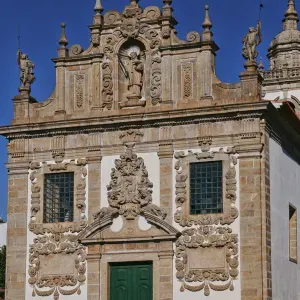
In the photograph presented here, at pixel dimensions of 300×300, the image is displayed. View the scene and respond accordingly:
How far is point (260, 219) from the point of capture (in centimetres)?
2692

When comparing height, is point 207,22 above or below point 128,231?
above

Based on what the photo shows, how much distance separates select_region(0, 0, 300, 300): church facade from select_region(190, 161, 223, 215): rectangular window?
3cm

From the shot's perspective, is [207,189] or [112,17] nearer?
[207,189]

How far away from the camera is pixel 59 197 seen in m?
29.2

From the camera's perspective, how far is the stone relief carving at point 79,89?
29594mm

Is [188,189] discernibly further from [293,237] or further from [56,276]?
[56,276]

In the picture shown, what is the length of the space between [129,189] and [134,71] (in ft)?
11.7

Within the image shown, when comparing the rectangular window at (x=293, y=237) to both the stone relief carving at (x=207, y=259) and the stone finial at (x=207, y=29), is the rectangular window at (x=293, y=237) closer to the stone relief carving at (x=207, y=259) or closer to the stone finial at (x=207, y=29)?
the stone relief carving at (x=207, y=259)

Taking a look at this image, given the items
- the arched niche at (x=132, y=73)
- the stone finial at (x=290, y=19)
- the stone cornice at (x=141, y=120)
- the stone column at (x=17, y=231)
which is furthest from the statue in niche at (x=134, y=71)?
the stone finial at (x=290, y=19)

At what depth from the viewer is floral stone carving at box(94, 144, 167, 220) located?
2808 centimetres

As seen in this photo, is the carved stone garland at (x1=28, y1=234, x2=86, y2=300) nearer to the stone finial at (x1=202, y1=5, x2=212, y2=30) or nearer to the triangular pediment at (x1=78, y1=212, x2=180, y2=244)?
the triangular pediment at (x1=78, y1=212, x2=180, y2=244)

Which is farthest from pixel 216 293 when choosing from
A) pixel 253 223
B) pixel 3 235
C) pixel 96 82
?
pixel 3 235

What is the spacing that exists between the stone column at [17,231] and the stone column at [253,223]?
648cm

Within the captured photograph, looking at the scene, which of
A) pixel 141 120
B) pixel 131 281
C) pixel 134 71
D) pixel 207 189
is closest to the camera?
pixel 207 189
